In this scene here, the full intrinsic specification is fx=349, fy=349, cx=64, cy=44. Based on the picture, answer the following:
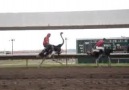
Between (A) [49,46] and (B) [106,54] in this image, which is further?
(B) [106,54]

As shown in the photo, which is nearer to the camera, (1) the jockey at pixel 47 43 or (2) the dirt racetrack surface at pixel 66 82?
(2) the dirt racetrack surface at pixel 66 82

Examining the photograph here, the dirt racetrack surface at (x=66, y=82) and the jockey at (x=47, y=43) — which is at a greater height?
the jockey at (x=47, y=43)

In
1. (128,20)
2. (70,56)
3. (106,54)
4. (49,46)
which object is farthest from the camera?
(128,20)

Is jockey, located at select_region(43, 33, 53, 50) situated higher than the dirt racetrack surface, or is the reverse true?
jockey, located at select_region(43, 33, 53, 50)

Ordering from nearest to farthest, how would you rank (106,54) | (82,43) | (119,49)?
(106,54)
(119,49)
(82,43)

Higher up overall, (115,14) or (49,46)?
(115,14)

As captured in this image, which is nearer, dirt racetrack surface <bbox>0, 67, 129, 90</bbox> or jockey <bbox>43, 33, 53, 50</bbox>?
dirt racetrack surface <bbox>0, 67, 129, 90</bbox>

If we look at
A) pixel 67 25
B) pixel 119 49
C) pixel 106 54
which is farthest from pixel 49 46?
pixel 119 49

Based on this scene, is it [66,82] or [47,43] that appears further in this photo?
[47,43]

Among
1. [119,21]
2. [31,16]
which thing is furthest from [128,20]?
[31,16]

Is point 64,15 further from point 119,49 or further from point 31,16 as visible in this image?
point 119,49

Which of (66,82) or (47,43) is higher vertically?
(47,43)

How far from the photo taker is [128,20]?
26.1 meters

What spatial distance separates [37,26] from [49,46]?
10739mm
